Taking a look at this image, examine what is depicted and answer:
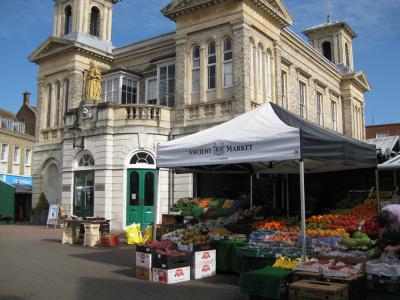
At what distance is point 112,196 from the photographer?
20500mm

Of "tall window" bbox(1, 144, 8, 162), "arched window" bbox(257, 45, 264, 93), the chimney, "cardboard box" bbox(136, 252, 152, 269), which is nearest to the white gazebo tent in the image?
"cardboard box" bbox(136, 252, 152, 269)

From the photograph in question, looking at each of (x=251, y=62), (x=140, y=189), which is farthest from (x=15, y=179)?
(x=251, y=62)

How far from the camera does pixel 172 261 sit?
866 cm

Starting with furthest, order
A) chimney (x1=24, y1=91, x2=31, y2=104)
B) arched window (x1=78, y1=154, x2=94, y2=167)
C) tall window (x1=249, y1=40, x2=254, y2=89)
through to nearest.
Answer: chimney (x1=24, y1=91, x2=31, y2=104) < arched window (x1=78, y1=154, x2=94, y2=167) < tall window (x1=249, y1=40, x2=254, y2=89)

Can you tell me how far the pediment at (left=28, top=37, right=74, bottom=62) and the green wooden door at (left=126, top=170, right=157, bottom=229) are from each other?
9.99m

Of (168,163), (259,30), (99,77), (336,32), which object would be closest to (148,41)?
(99,77)

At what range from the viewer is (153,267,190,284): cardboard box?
28.1ft

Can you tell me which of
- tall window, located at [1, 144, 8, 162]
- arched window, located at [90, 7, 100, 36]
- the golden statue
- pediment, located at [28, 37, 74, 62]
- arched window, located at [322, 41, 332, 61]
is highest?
arched window, located at [322, 41, 332, 61]

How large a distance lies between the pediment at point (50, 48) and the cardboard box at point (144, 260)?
19.1 meters

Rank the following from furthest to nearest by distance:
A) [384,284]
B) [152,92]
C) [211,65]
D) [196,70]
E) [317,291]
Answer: [152,92]
[196,70]
[211,65]
[384,284]
[317,291]

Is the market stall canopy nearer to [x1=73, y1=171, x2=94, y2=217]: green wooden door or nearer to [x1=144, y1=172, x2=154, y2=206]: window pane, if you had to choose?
[x1=144, y1=172, x2=154, y2=206]: window pane

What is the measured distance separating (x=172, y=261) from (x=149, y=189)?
11.8 meters

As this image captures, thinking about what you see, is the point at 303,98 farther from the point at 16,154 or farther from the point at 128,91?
the point at 16,154

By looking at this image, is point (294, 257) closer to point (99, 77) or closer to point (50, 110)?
point (99, 77)
